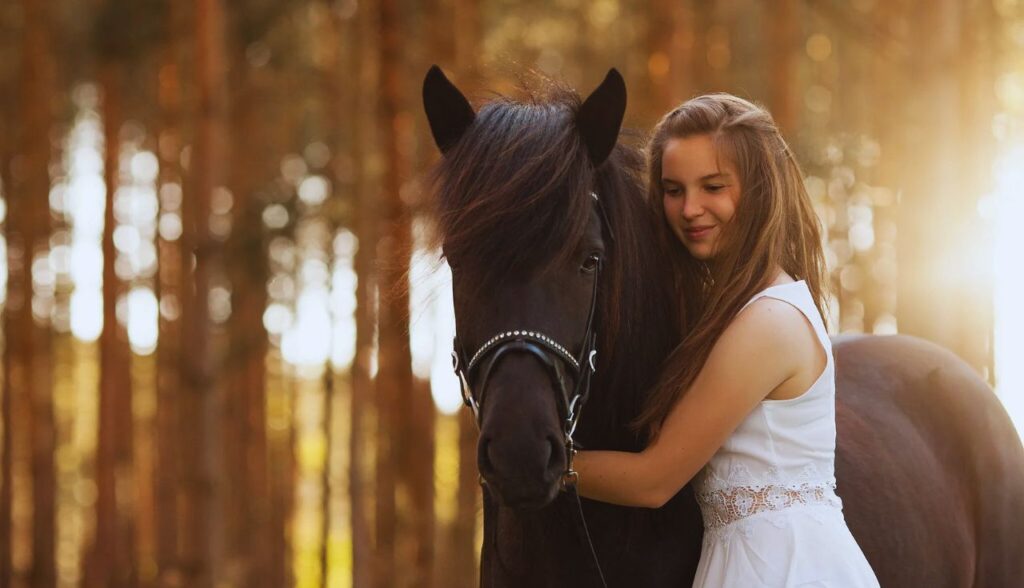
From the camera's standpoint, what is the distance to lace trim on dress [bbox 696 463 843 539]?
→ 115 inches

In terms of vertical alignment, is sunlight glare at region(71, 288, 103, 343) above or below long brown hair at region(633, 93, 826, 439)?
below

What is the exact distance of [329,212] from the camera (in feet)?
49.1

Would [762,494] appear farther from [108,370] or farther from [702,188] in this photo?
[108,370]

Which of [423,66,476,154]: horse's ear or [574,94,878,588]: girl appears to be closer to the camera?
[574,94,878,588]: girl

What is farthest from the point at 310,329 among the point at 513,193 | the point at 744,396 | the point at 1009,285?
the point at 744,396

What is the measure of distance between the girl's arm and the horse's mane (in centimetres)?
24

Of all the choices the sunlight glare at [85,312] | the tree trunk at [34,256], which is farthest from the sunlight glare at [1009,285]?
the sunlight glare at [85,312]

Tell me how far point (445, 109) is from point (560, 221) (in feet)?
1.93

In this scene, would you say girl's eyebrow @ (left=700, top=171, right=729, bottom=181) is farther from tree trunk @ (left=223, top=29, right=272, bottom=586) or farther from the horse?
tree trunk @ (left=223, top=29, right=272, bottom=586)

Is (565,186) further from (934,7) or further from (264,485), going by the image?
(264,485)

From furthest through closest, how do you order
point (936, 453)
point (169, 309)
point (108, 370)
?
point (169, 309) < point (108, 370) < point (936, 453)

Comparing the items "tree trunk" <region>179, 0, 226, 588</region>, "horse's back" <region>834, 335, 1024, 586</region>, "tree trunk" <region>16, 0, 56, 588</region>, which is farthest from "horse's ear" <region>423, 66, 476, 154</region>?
"tree trunk" <region>16, 0, 56, 588</region>

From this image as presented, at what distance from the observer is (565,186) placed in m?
2.92

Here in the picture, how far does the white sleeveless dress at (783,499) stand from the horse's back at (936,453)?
101cm
